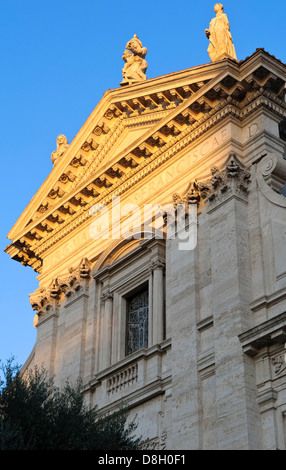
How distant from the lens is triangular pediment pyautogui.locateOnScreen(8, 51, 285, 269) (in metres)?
19.0

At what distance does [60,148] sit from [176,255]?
7.79m

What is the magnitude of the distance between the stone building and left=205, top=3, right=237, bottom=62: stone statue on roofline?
1.07 m

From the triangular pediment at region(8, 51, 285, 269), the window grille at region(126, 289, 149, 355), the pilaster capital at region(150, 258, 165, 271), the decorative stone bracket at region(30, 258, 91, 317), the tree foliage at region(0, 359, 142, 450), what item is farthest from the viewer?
the decorative stone bracket at region(30, 258, 91, 317)

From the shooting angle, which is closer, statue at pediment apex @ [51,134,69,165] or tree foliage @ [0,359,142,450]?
tree foliage @ [0,359,142,450]

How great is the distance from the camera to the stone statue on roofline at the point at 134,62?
23312 mm

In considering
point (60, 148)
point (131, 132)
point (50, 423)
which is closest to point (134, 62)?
point (131, 132)

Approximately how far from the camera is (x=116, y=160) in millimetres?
21500

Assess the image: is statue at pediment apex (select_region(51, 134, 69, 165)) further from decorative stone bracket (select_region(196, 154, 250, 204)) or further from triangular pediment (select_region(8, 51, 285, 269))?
decorative stone bracket (select_region(196, 154, 250, 204))

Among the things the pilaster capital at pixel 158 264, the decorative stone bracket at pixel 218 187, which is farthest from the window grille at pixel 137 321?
the decorative stone bracket at pixel 218 187

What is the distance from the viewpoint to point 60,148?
2534 cm

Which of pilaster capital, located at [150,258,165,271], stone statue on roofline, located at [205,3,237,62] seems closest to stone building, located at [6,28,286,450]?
pilaster capital, located at [150,258,165,271]

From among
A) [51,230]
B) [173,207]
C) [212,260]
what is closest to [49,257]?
[51,230]
